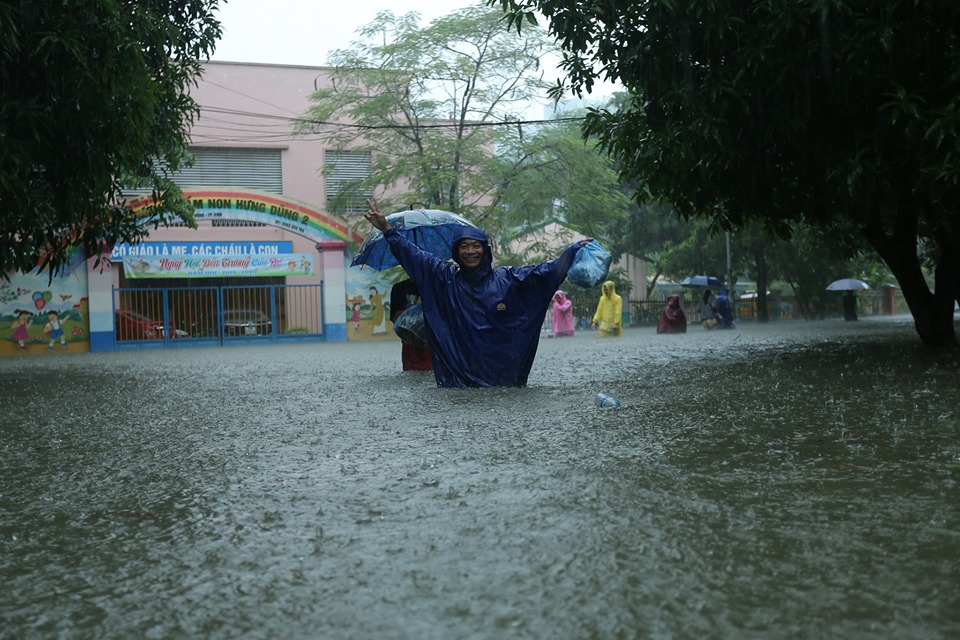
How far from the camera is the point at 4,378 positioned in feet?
43.7

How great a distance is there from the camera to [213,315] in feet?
94.5

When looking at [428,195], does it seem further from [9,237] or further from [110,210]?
[9,237]

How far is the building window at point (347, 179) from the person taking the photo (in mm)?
29594

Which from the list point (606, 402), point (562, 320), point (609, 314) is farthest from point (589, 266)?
point (562, 320)

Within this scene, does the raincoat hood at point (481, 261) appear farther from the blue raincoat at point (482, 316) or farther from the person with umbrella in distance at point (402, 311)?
the person with umbrella in distance at point (402, 311)

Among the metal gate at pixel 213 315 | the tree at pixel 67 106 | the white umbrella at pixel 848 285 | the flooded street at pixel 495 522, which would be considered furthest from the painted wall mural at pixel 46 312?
the white umbrella at pixel 848 285

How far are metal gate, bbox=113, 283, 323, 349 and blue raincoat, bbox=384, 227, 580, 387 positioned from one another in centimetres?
2049

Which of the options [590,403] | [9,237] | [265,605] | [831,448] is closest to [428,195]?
[9,237]

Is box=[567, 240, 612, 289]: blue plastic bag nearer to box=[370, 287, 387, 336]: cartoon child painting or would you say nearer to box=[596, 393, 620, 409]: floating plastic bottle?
box=[596, 393, 620, 409]: floating plastic bottle

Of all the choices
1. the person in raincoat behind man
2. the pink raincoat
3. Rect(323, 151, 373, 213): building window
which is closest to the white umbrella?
the pink raincoat

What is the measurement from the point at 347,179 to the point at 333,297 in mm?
4187

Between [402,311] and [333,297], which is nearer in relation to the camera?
[402,311]

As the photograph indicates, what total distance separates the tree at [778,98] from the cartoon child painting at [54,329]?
2019cm

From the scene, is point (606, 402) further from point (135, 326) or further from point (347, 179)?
point (347, 179)
